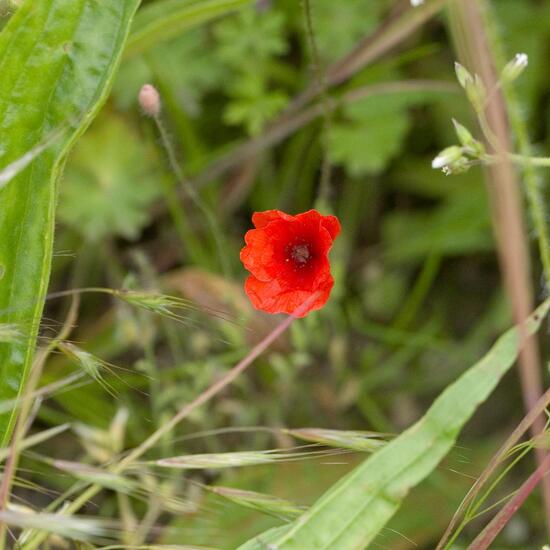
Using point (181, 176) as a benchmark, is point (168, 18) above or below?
above

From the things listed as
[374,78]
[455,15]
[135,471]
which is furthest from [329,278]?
[374,78]

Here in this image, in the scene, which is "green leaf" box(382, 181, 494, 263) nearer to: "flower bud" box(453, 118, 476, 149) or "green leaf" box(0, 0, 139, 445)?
"flower bud" box(453, 118, 476, 149)

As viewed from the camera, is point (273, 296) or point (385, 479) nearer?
point (385, 479)

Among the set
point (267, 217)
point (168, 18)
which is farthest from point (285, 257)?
point (168, 18)

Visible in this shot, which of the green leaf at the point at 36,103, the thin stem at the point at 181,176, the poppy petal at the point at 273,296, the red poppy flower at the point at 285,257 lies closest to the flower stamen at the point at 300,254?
the red poppy flower at the point at 285,257

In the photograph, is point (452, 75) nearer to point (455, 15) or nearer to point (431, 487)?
point (455, 15)

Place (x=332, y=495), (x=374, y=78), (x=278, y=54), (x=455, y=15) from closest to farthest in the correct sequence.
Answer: (x=332, y=495) < (x=455, y=15) < (x=374, y=78) < (x=278, y=54)

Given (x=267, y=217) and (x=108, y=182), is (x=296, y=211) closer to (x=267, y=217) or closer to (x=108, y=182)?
(x=108, y=182)

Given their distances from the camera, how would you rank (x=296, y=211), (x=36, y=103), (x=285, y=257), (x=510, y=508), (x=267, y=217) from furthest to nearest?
1. (x=296, y=211)
2. (x=285, y=257)
3. (x=267, y=217)
4. (x=36, y=103)
5. (x=510, y=508)
